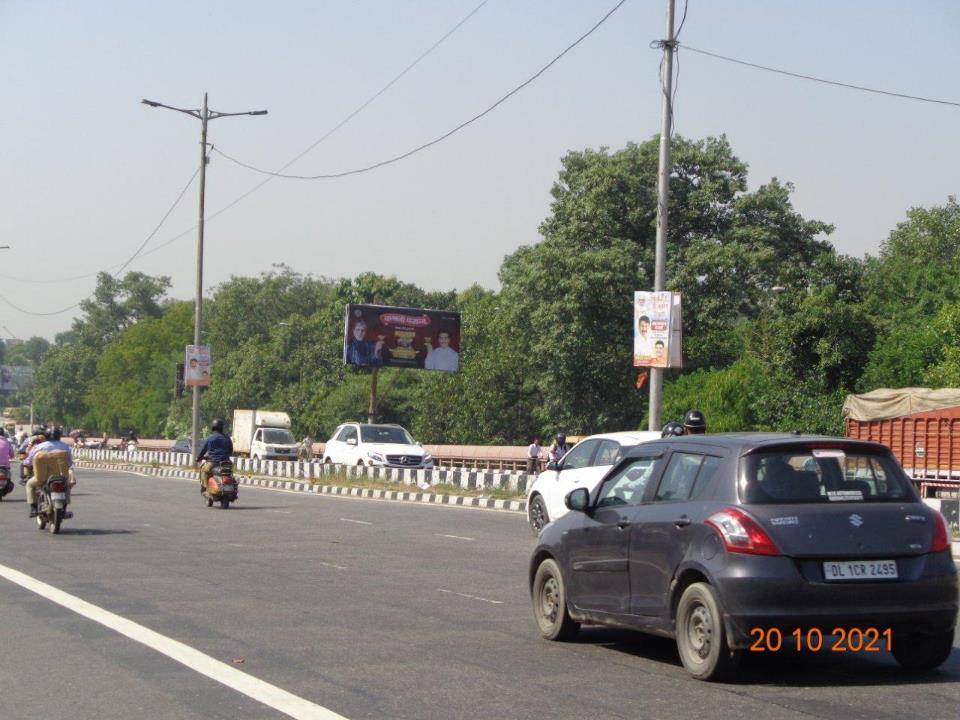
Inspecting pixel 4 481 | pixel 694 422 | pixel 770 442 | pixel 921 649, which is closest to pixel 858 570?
pixel 770 442

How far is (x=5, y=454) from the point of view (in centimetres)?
2831

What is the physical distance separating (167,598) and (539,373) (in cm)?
4439

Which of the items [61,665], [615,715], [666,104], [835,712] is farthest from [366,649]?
[666,104]

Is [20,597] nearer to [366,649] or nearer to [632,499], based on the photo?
[366,649]

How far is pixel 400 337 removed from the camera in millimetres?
55062

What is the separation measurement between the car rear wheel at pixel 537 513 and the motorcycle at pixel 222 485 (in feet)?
26.2

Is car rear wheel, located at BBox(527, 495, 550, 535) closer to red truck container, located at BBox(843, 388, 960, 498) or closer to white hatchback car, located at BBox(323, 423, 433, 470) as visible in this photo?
red truck container, located at BBox(843, 388, 960, 498)

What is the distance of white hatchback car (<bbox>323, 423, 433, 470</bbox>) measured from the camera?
41.0 metres

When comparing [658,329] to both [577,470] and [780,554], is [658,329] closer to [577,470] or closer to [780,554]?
[577,470]

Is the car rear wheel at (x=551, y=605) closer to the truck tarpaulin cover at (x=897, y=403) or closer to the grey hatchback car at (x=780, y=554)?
the grey hatchback car at (x=780, y=554)

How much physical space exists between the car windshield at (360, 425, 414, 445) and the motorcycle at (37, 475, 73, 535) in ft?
73.1

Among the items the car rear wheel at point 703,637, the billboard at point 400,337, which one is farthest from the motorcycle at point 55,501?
the billboard at point 400,337

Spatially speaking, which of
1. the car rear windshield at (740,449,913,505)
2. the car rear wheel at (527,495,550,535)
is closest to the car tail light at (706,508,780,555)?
the car rear windshield at (740,449,913,505)

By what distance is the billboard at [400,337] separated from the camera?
54.3m
